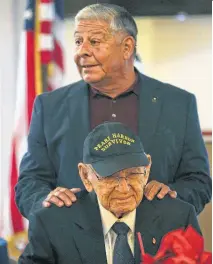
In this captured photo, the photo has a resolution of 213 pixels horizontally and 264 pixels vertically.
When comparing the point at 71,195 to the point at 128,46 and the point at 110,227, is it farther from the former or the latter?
the point at 128,46

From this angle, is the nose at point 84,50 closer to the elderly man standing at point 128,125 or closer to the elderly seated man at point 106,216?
the elderly man standing at point 128,125

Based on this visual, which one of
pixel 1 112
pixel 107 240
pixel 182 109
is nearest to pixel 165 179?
pixel 182 109

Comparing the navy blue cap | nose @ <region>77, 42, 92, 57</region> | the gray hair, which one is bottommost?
the navy blue cap

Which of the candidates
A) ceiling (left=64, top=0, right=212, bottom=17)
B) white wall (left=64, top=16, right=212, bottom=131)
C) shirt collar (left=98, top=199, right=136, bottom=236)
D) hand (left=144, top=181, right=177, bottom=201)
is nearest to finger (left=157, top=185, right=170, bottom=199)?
hand (left=144, top=181, right=177, bottom=201)

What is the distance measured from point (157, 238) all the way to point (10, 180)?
4.11 ft

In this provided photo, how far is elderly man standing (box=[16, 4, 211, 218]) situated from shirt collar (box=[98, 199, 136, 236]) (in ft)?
0.83

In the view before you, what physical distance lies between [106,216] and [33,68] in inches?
47.6

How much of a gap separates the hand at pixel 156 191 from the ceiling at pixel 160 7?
0.69 meters

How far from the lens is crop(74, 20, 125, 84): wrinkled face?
165 centimetres

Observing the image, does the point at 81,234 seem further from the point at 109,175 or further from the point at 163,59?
the point at 163,59

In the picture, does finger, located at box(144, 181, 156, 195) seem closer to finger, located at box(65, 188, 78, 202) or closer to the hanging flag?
finger, located at box(65, 188, 78, 202)

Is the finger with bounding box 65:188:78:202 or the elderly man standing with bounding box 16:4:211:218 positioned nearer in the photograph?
the finger with bounding box 65:188:78:202

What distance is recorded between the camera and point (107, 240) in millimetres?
1542

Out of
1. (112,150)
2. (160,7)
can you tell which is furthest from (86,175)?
(160,7)
